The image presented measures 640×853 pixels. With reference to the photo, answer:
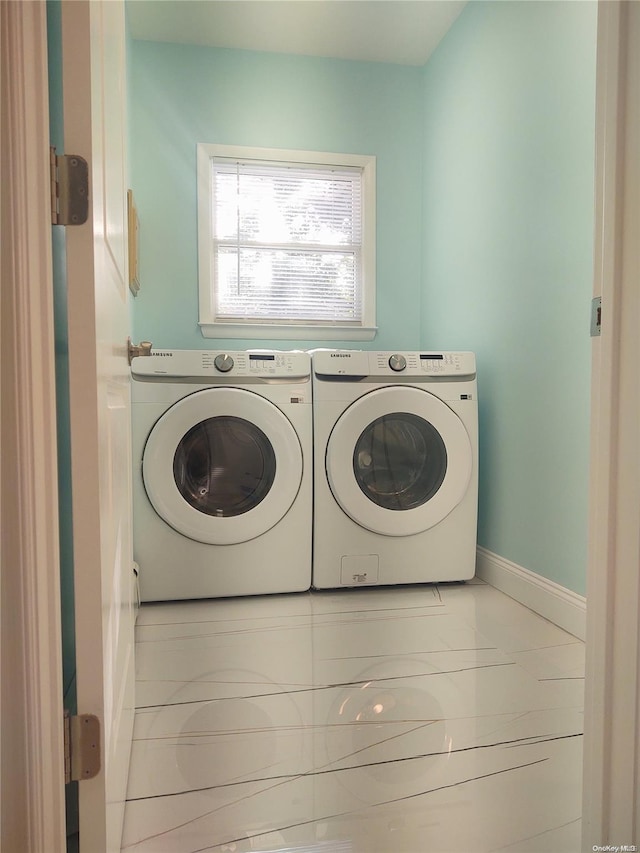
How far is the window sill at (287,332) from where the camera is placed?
2.98m

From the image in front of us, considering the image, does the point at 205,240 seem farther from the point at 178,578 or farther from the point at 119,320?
the point at 119,320

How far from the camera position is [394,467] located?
2.23 metres

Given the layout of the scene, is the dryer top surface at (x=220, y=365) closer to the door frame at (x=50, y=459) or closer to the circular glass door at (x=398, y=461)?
the circular glass door at (x=398, y=461)

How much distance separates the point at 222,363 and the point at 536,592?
135 cm

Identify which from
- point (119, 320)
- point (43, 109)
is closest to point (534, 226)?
point (119, 320)

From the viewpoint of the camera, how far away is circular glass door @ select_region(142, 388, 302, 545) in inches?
78.5

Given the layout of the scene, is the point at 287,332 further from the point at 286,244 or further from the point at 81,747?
the point at 81,747

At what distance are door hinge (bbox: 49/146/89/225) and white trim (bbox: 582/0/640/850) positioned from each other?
0.69 m

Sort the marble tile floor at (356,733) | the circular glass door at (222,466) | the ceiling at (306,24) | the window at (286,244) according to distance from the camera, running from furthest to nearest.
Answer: the window at (286,244) < the ceiling at (306,24) < the circular glass door at (222,466) < the marble tile floor at (356,733)

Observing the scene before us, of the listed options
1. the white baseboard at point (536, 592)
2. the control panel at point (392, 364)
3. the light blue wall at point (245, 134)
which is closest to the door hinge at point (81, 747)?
the white baseboard at point (536, 592)

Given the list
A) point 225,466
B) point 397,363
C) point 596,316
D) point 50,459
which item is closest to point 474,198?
point 397,363

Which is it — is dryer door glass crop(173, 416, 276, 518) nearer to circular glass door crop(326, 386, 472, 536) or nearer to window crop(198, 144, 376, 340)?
circular glass door crop(326, 386, 472, 536)

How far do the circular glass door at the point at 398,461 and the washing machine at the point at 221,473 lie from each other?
15 cm

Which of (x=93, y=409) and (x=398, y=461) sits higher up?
(x=93, y=409)
